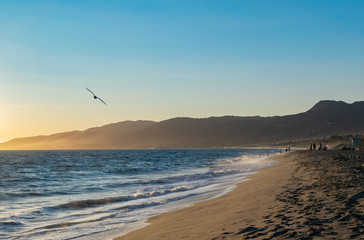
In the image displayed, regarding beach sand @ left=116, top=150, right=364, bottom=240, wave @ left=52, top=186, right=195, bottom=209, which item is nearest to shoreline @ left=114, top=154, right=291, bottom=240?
beach sand @ left=116, top=150, right=364, bottom=240

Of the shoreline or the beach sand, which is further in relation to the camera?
the shoreline

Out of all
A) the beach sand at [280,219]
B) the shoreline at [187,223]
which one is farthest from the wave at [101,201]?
the beach sand at [280,219]

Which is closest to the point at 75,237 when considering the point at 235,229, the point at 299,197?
the point at 235,229

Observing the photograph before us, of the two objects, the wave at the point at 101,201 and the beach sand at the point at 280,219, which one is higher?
the beach sand at the point at 280,219

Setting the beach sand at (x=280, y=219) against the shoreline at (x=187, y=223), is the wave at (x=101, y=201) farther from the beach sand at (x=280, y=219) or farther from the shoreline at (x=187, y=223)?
the beach sand at (x=280, y=219)

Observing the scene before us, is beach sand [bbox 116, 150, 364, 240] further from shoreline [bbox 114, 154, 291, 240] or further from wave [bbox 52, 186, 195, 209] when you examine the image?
wave [bbox 52, 186, 195, 209]

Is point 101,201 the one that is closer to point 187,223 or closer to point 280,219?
point 187,223

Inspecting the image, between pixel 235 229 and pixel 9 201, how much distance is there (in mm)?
14869

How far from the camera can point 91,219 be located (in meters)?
12.9

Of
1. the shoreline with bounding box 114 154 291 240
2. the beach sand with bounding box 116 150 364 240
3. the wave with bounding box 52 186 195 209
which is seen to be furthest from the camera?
the wave with bounding box 52 186 195 209

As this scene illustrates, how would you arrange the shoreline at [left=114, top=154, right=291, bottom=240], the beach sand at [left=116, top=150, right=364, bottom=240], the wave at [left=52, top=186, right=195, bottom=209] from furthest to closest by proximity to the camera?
the wave at [left=52, top=186, right=195, bottom=209] < the shoreline at [left=114, top=154, right=291, bottom=240] < the beach sand at [left=116, top=150, right=364, bottom=240]

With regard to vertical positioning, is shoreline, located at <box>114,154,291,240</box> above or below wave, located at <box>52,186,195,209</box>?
above

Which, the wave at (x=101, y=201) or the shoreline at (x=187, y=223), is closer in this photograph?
the shoreline at (x=187, y=223)

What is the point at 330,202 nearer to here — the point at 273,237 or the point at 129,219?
the point at 273,237
